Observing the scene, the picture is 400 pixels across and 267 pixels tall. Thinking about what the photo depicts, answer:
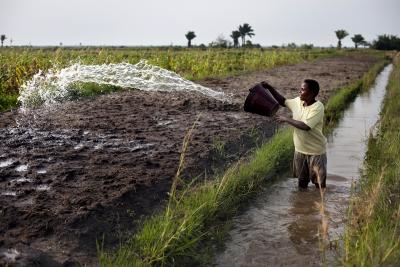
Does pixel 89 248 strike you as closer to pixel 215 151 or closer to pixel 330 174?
pixel 215 151

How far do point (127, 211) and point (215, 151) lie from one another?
91.8 inches

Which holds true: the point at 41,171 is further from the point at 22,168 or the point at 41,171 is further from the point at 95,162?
the point at 95,162

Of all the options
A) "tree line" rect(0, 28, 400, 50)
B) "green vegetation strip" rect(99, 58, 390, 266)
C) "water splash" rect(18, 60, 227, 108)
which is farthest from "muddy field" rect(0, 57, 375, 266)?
"tree line" rect(0, 28, 400, 50)

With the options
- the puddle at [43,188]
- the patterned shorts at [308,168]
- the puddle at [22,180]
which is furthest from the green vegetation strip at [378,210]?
the puddle at [22,180]

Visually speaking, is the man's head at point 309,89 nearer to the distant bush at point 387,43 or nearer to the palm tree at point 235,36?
the distant bush at point 387,43

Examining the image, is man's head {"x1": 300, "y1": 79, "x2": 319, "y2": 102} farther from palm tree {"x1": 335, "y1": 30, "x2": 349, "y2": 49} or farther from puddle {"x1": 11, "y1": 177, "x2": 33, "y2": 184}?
palm tree {"x1": 335, "y1": 30, "x2": 349, "y2": 49}

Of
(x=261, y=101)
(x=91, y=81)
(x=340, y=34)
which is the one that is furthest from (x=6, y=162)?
(x=340, y=34)

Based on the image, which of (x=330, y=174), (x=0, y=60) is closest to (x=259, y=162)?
(x=330, y=174)

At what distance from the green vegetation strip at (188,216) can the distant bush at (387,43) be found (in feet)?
227

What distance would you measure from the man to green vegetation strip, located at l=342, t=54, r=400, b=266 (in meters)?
0.53

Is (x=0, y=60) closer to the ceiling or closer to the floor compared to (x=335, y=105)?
closer to the ceiling

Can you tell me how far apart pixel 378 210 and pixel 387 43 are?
70.9m

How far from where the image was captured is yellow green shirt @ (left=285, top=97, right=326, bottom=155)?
4789 mm

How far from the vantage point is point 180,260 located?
3.41m
